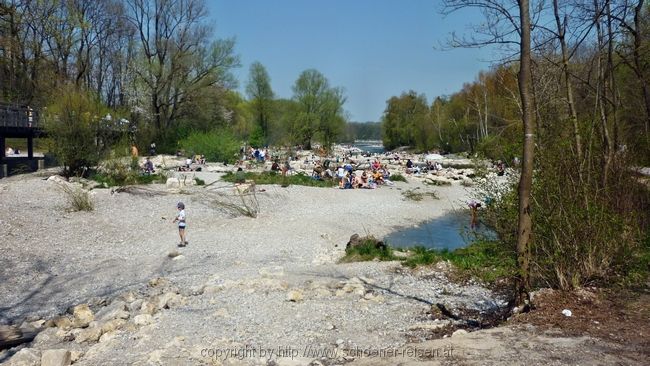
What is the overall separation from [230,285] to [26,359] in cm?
405

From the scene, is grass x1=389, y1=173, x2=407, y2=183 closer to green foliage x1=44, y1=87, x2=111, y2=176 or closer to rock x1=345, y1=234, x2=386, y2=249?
green foliage x1=44, y1=87, x2=111, y2=176

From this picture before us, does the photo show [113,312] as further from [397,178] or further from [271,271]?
[397,178]

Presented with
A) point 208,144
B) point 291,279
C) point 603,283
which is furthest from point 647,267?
point 208,144

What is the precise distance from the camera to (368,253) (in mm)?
13836

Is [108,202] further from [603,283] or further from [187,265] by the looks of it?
[603,283]

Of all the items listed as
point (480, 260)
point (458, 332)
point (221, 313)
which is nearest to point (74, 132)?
point (221, 313)

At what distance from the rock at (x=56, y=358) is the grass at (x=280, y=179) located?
2093 cm

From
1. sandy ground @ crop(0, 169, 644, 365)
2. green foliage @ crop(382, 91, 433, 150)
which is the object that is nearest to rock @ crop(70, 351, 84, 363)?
sandy ground @ crop(0, 169, 644, 365)

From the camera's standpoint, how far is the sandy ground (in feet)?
22.3

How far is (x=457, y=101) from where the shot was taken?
70312mm

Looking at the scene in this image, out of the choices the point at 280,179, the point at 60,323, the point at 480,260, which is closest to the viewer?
the point at 60,323

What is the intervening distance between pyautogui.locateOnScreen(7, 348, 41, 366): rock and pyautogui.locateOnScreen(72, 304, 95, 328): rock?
1.65 m

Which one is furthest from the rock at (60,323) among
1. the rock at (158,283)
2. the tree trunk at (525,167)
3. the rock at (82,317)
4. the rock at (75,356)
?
the tree trunk at (525,167)

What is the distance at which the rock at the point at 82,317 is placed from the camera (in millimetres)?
8867
